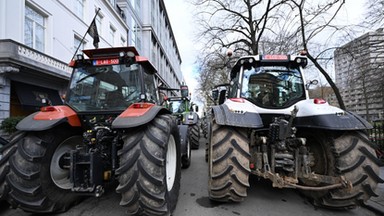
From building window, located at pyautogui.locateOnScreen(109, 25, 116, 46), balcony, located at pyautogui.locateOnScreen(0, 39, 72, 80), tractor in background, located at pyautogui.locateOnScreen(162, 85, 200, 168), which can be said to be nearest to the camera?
tractor in background, located at pyautogui.locateOnScreen(162, 85, 200, 168)

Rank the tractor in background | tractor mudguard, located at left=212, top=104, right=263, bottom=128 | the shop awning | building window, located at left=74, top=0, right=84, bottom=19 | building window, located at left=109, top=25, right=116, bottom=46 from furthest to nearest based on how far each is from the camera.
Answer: building window, located at left=109, top=25, right=116, bottom=46 < building window, located at left=74, top=0, right=84, bottom=19 < the shop awning < the tractor in background < tractor mudguard, located at left=212, top=104, right=263, bottom=128

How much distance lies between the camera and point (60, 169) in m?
3.03

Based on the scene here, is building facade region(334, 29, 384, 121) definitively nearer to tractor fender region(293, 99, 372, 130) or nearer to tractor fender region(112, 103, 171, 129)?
tractor fender region(293, 99, 372, 130)

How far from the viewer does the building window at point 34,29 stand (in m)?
10.2

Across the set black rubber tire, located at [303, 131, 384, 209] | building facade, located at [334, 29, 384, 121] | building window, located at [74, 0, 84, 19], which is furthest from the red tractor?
building window, located at [74, 0, 84, 19]

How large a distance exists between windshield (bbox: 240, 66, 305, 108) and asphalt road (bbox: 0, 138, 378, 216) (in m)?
1.67

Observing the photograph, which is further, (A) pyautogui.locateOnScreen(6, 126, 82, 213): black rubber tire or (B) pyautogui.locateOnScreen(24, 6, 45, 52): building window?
(B) pyautogui.locateOnScreen(24, 6, 45, 52): building window

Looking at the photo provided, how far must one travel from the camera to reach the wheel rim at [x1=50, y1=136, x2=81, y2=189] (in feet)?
9.52

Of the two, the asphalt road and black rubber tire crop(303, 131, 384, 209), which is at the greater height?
black rubber tire crop(303, 131, 384, 209)

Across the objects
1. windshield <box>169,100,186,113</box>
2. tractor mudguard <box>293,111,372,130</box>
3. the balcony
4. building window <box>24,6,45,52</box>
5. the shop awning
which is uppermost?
building window <box>24,6,45,52</box>

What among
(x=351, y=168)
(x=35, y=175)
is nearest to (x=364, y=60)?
(x=351, y=168)

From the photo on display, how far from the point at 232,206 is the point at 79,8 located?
1664cm

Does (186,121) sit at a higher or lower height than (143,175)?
higher

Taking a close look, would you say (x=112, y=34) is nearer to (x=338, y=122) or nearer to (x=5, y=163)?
(x=5, y=163)
